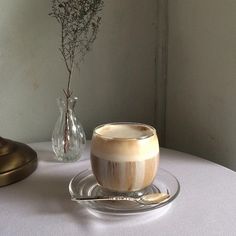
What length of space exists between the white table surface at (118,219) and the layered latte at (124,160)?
1.9 inches

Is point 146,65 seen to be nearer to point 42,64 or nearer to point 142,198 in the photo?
point 42,64

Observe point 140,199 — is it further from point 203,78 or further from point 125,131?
point 203,78

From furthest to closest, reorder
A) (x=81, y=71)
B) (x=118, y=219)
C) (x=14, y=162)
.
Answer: (x=81, y=71), (x=14, y=162), (x=118, y=219)

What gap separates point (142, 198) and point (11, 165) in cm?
24

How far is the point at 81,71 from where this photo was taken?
34.7 inches

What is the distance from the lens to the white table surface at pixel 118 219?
1.61ft

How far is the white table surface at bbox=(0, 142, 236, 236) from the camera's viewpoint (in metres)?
0.49

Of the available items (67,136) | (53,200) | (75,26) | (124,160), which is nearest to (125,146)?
(124,160)

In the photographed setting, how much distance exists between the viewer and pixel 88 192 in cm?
58

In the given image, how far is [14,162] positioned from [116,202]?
21cm

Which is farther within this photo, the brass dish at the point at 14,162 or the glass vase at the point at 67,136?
the glass vase at the point at 67,136

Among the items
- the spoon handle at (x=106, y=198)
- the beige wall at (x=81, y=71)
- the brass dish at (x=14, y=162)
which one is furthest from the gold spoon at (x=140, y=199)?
the beige wall at (x=81, y=71)

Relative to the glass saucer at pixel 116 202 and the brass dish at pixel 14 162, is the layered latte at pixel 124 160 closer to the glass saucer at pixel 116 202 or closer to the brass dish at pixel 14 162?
the glass saucer at pixel 116 202

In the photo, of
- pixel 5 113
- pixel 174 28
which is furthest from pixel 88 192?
pixel 174 28
